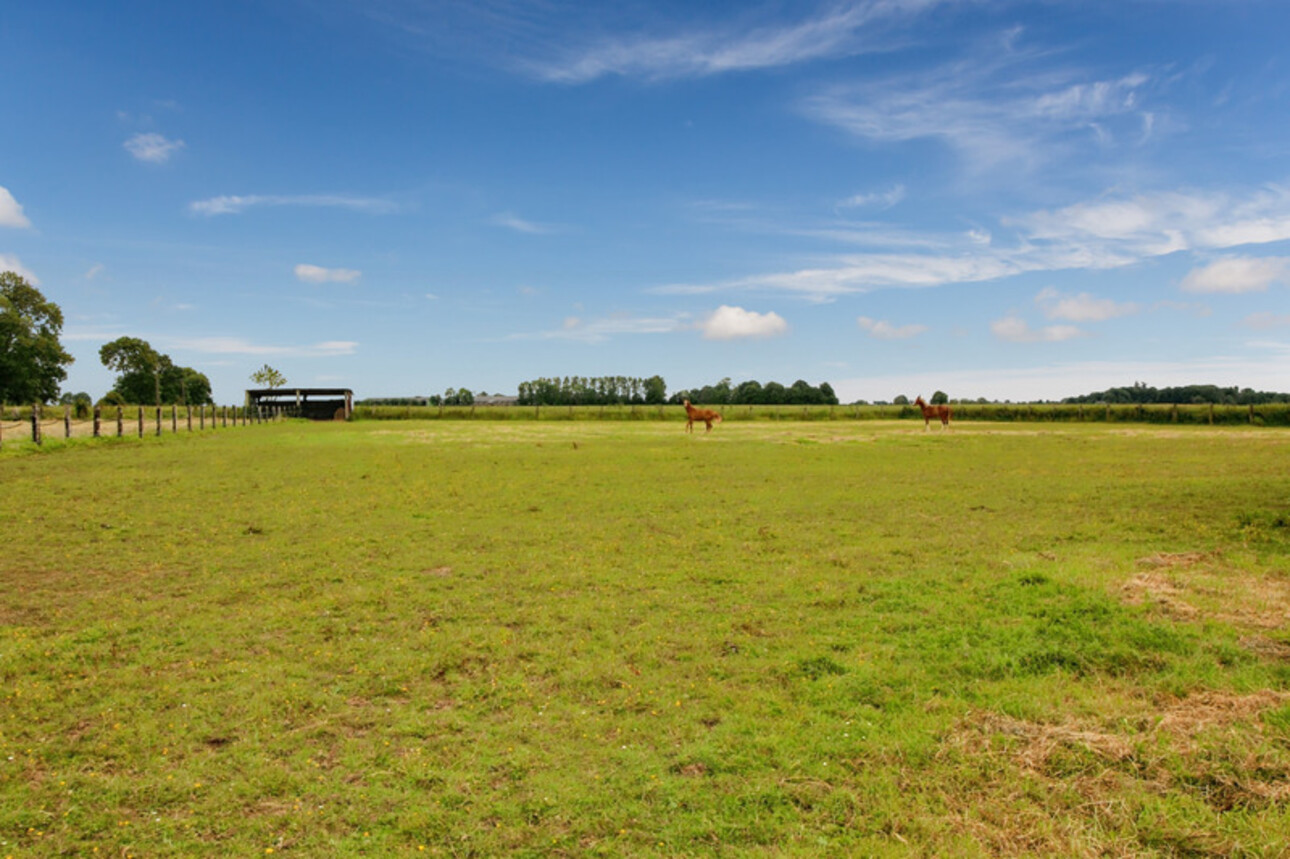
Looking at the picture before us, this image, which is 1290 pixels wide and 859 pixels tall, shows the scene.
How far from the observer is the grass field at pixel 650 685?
13.8 feet

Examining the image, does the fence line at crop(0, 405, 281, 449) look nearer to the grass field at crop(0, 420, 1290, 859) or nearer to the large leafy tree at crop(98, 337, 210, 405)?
the grass field at crop(0, 420, 1290, 859)

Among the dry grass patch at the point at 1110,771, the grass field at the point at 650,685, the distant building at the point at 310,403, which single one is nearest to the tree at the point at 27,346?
the distant building at the point at 310,403

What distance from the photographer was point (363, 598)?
851cm

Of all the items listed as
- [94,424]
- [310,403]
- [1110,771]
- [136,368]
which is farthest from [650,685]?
[136,368]

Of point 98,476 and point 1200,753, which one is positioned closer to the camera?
point 1200,753

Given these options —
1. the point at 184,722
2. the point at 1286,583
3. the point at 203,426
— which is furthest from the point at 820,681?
the point at 203,426

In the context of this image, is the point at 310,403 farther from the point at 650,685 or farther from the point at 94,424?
the point at 650,685

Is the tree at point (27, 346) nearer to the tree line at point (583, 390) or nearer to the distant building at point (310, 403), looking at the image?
the distant building at point (310, 403)

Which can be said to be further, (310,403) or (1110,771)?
(310,403)

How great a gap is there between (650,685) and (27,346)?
293ft

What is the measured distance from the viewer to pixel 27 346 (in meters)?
69.5

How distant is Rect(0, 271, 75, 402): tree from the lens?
2685 inches

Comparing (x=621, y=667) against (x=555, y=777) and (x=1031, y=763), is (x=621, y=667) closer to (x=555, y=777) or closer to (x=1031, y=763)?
(x=555, y=777)

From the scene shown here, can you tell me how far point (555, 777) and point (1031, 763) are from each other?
3235 millimetres
